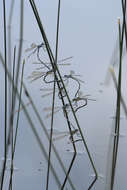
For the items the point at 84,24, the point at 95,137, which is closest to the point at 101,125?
the point at 95,137

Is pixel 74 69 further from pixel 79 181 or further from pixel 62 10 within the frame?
pixel 79 181

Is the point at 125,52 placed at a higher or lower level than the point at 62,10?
lower

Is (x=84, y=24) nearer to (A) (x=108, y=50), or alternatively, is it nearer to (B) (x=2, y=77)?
(A) (x=108, y=50)

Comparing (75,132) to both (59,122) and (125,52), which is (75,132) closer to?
(59,122)

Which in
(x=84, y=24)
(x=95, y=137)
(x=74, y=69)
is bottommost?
(x=95, y=137)

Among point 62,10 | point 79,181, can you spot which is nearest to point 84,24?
point 62,10

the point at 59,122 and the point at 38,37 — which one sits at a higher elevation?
the point at 38,37

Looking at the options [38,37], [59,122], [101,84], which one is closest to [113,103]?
[101,84]

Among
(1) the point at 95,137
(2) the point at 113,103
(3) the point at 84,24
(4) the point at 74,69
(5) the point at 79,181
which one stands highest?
(3) the point at 84,24
